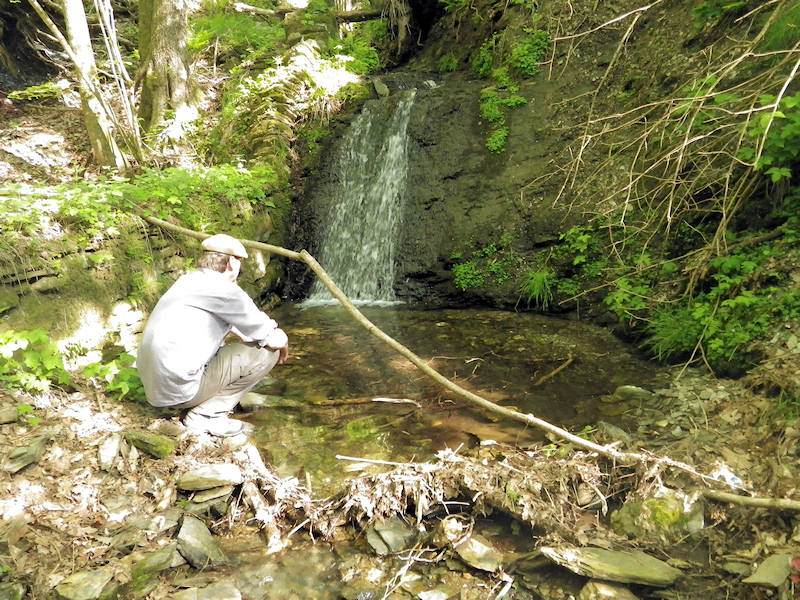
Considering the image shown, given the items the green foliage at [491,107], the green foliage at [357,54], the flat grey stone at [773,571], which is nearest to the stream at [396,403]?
the flat grey stone at [773,571]

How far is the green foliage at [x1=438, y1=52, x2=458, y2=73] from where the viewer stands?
31.8ft

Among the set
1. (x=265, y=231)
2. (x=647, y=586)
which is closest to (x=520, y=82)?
(x=265, y=231)

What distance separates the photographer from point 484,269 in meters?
6.91

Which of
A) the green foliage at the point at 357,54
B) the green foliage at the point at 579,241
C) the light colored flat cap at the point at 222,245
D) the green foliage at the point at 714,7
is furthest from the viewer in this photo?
the green foliage at the point at 357,54

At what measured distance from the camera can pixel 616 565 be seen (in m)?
2.36

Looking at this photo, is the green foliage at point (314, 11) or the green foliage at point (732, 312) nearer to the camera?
the green foliage at point (732, 312)

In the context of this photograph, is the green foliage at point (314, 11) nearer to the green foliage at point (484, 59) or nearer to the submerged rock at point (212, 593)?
the green foliage at point (484, 59)

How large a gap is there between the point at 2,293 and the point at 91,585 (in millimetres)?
2582

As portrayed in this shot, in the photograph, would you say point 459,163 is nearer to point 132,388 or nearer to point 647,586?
point 132,388

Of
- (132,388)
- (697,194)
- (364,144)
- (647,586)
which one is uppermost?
(364,144)

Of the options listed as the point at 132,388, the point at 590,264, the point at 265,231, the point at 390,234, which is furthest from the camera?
the point at 390,234

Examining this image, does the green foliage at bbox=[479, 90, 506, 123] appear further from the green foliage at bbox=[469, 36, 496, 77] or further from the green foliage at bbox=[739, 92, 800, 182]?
the green foliage at bbox=[739, 92, 800, 182]

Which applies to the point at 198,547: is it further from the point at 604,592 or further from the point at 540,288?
the point at 540,288

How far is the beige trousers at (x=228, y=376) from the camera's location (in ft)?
11.7
